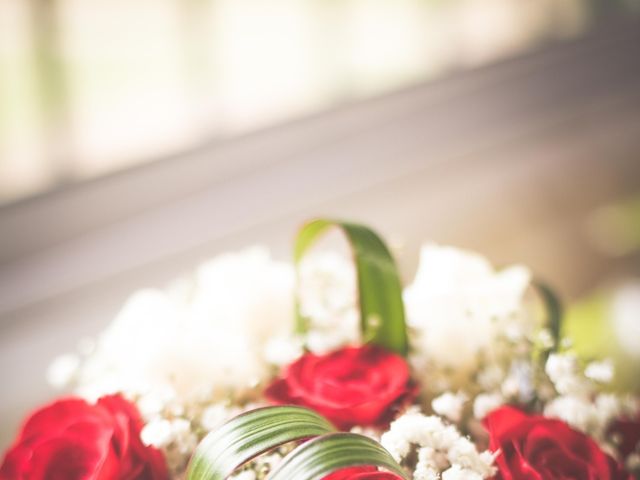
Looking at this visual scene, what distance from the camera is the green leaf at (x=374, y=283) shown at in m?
0.46

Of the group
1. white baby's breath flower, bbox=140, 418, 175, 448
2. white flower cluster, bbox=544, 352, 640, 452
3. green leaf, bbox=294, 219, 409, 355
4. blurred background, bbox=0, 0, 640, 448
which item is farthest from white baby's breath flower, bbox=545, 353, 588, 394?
blurred background, bbox=0, 0, 640, 448

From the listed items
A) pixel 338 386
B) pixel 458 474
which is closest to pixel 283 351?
pixel 338 386

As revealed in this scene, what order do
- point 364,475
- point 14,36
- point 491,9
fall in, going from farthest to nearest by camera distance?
1. point 491,9
2. point 14,36
3. point 364,475

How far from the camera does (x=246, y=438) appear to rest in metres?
0.34

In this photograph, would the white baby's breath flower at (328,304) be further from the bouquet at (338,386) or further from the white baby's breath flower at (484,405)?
the white baby's breath flower at (484,405)

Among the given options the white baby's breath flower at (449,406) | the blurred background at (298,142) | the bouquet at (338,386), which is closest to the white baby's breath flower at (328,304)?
the bouquet at (338,386)

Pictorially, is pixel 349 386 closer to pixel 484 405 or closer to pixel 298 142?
pixel 484 405

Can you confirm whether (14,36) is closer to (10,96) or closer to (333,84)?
(10,96)

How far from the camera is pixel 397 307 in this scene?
18.4 inches

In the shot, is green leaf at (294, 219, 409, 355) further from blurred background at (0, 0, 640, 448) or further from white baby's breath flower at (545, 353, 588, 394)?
blurred background at (0, 0, 640, 448)

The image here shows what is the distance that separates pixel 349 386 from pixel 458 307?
0.36 feet

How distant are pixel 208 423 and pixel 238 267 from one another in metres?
0.14

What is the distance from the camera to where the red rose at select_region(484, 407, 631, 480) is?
15.3 inches

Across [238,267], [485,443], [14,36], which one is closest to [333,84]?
[14,36]
